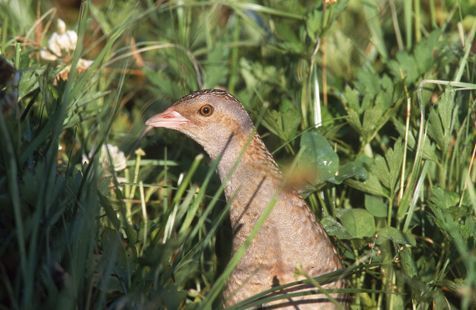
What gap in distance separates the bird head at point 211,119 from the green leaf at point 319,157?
39cm

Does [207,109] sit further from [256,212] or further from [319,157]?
[319,157]

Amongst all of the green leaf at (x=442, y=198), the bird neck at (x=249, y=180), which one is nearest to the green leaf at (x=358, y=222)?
the green leaf at (x=442, y=198)

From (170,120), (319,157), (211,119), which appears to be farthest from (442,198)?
(170,120)

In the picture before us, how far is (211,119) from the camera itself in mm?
3818

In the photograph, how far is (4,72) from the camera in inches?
137

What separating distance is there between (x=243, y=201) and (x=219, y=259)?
1.80 ft

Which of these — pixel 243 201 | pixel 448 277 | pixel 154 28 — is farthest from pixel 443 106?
pixel 154 28

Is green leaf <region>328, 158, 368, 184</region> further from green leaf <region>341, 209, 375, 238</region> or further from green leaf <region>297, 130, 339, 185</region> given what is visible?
green leaf <region>341, 209, 375, 238</region>

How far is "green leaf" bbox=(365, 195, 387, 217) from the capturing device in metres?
4.09

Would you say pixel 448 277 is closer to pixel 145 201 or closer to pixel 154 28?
pixel 145 201

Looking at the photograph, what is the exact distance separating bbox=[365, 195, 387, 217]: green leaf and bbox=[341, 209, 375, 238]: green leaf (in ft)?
0.18

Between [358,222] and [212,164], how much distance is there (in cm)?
108

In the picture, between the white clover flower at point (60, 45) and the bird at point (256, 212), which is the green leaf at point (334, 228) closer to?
the bird at point (256, 212)

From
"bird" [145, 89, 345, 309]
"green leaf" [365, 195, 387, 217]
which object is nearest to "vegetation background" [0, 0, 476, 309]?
"green leaf" [365, 195, 387, 217]
